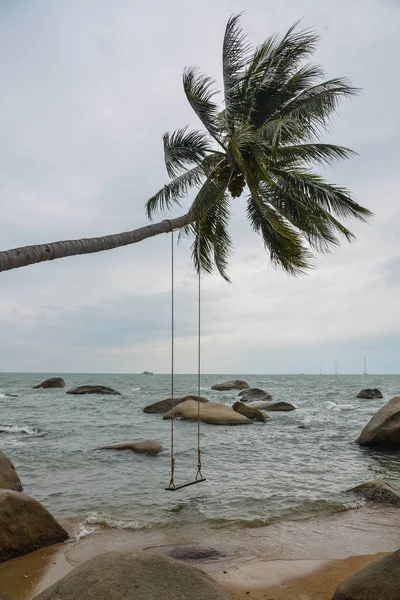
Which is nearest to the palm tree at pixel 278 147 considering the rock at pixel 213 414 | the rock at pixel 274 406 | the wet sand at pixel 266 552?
the wet sand at pixel 266 552

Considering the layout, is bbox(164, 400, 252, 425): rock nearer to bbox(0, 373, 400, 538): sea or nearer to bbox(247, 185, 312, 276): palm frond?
bbox(0, 373, 400, 538): sea

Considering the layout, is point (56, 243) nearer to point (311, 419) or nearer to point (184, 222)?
point (184, 222)

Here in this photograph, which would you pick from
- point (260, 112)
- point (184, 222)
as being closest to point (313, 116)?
point (260, 112)

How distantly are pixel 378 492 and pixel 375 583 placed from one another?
497cm

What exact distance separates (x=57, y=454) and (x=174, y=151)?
29.9ft

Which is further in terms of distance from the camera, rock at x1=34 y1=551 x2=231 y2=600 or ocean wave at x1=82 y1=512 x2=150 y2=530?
ocean wave at x1=82 y1=512 x2=150 y2=530

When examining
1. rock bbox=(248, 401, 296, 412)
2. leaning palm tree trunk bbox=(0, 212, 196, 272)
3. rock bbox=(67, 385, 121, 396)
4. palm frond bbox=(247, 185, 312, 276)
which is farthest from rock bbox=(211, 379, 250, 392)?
leaning palm tree trunk bbox=(0, 212, 196, 272)

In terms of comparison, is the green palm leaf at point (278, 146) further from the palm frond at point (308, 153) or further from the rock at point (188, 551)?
the rock at point (188, 551)

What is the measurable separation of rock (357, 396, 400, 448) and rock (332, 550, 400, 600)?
33.4 feet

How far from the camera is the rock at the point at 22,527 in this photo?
6043mm

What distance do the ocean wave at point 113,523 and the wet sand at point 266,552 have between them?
205mm

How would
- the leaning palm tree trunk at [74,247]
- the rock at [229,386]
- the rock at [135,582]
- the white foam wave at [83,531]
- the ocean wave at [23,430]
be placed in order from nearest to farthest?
the rock at [135,582], the leaning palm tree trunk at [74,247], the white foam wave at [83,531], the ocean wave at [23,430], the rock at [229,386]

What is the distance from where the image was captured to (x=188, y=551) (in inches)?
243

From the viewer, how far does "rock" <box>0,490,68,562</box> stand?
6.04 meters
